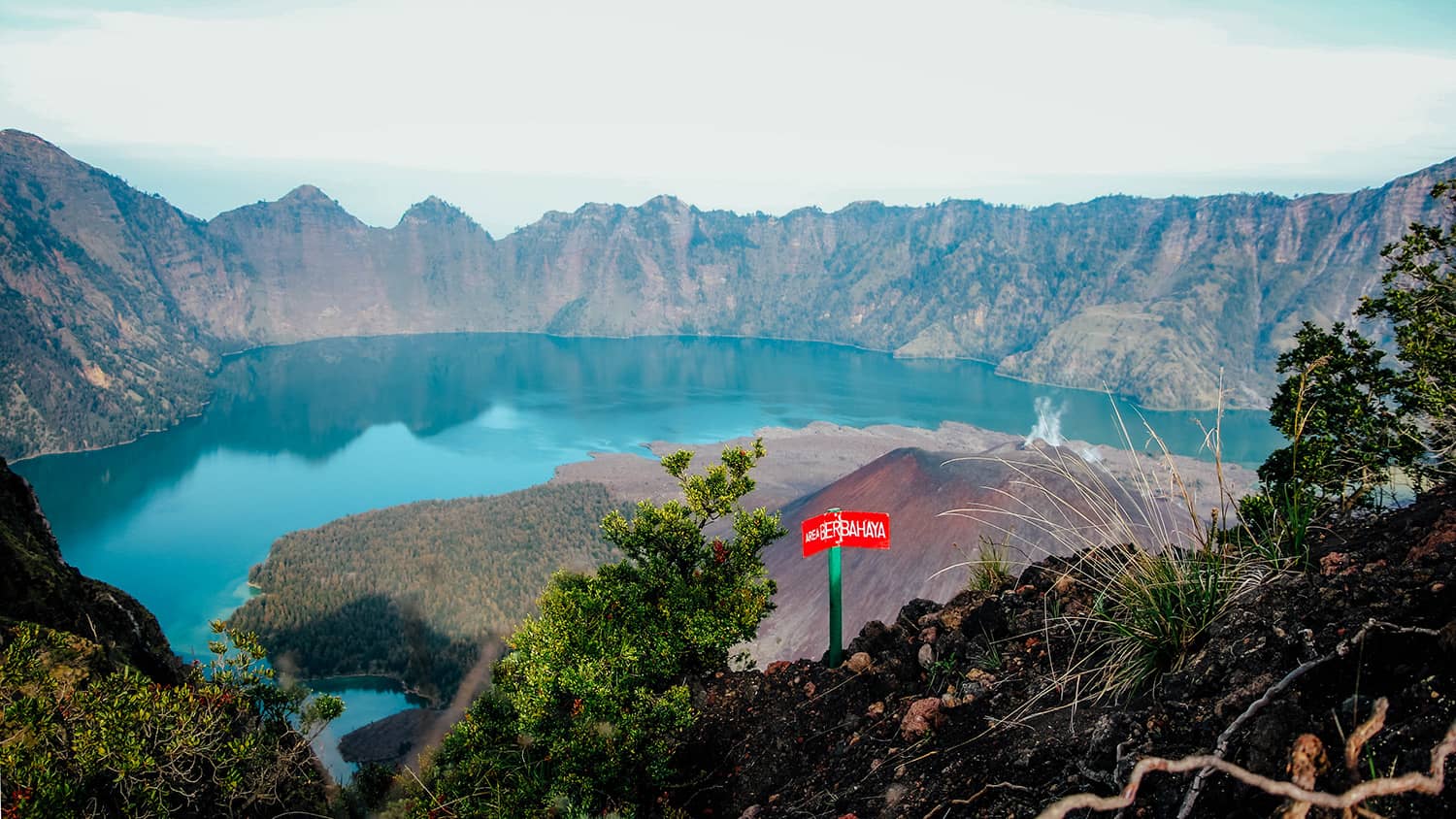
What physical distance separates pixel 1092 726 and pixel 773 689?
6692mm

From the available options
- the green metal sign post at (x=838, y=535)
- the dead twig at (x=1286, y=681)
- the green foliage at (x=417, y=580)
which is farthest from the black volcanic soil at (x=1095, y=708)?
the green foliage at (x=417, y=580)

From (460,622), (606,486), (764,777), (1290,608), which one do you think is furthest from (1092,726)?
(606,486)

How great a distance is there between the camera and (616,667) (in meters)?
12.1

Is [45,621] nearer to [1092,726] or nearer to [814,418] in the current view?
[1092,726]

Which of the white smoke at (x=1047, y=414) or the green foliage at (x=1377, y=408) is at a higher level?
the green foliage at (x=1377, y=408)

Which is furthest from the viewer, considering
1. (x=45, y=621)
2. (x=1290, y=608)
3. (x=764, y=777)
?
(x=45, y=621)

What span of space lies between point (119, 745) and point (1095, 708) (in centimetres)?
1062

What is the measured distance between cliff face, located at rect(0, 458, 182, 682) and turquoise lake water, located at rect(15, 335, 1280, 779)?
125 feet

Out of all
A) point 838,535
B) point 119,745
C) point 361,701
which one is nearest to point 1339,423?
point 838,535

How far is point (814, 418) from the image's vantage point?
160375 mm

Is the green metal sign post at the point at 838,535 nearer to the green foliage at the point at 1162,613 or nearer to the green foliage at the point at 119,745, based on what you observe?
the green foliage at the point at 1162,613

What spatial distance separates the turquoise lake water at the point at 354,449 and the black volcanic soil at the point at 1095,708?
52694 mm

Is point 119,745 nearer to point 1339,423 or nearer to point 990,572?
point 990,572

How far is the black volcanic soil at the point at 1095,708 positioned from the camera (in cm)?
358
